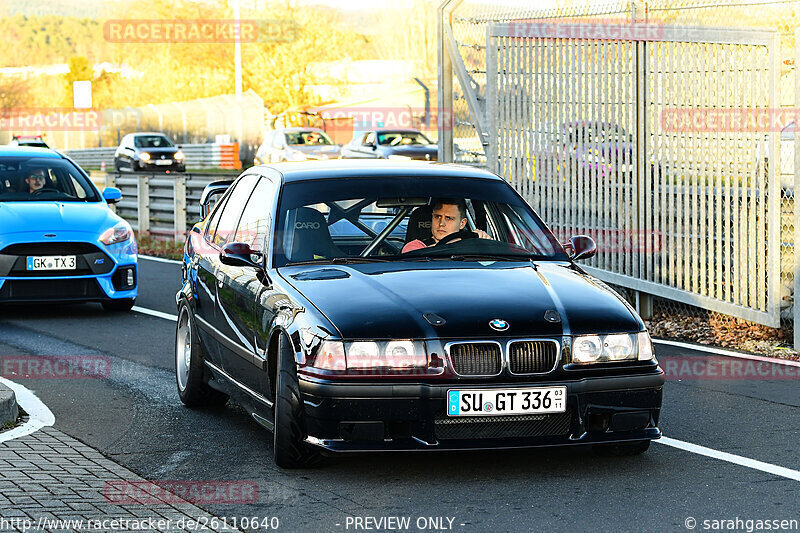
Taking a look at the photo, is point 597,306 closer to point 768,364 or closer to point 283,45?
point 768,364

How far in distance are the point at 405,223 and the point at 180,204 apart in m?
15.6

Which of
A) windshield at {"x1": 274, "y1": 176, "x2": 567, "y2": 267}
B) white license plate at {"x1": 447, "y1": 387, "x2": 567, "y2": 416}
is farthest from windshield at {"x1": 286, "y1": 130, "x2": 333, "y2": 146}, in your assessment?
white license plate at {"x1": 447, "y1": 387, "x2": 567, "y2": 416}

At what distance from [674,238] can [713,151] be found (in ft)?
3.44

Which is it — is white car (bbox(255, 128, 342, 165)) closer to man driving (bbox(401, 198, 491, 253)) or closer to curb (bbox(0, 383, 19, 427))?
curb (bbox(0, 383, 19, 427))

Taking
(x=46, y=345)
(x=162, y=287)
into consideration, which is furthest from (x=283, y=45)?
(x=46, y=345)

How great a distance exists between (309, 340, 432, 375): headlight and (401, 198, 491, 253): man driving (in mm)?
1561

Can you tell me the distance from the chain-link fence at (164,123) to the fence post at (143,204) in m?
27.3

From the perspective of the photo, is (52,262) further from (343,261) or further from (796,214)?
(796,214)

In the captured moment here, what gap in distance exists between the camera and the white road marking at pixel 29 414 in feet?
24.8

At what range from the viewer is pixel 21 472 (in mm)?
6469

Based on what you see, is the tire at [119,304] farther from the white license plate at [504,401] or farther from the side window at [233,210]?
the white license plate at [504,401]

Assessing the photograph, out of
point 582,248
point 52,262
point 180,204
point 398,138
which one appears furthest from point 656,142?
point 398,138

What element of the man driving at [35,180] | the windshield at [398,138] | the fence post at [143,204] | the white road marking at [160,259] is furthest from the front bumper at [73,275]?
the windshield at [398,138]

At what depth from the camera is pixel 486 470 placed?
21.5ft
